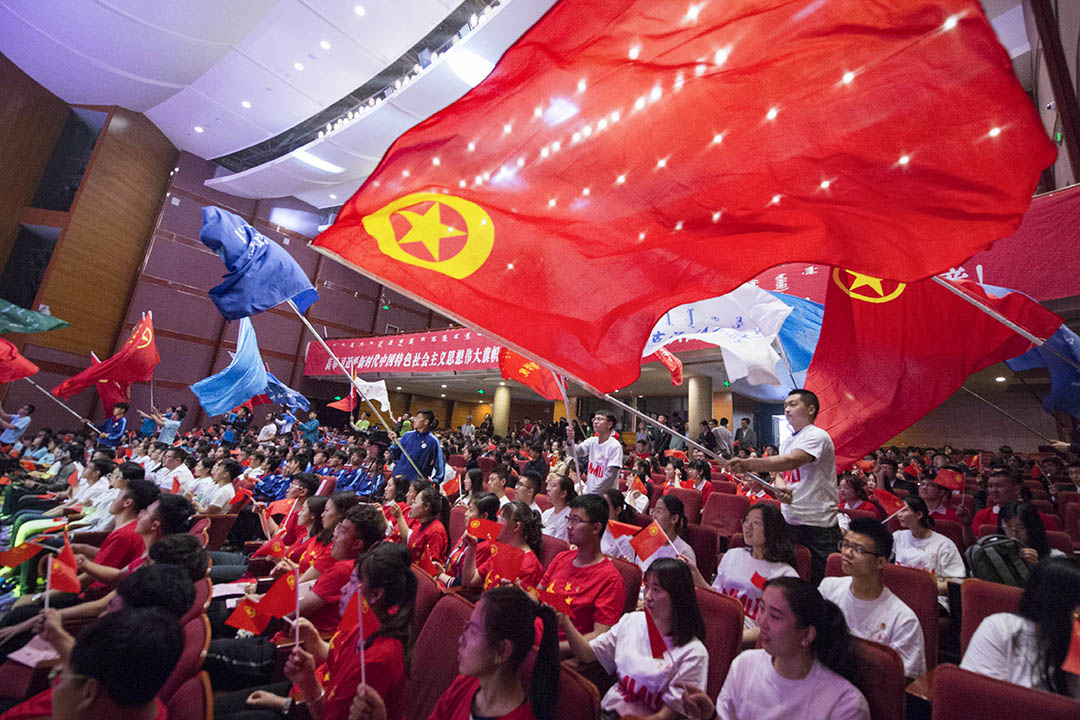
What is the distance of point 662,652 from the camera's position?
160 centimetres

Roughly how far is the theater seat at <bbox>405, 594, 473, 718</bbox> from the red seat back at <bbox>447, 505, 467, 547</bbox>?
1.87 meters

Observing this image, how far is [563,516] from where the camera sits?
356 cm

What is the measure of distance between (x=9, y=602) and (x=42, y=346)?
35.0ft

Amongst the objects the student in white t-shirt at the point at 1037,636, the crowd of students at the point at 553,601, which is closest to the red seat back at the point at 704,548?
the crowd of students at the point at 553,601

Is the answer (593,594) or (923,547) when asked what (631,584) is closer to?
(593,594)

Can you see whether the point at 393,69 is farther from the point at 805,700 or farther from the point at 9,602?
the point at 805,700

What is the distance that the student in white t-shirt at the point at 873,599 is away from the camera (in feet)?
5.96

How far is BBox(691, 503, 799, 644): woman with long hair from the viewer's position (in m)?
2.17

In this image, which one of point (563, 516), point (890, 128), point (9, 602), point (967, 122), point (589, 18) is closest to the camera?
point (967, 122)

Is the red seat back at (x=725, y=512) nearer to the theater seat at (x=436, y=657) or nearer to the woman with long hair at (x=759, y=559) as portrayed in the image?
the woman with long hair at (x=759, y=559)

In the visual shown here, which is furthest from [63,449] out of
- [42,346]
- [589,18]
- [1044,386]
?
[1044,386]

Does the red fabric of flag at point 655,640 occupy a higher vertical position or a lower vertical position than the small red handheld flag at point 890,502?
lower

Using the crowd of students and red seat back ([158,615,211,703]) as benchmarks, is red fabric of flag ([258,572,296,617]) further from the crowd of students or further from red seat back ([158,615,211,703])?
red seat back ([158,615,211,703])

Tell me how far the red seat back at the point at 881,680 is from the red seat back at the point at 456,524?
2759 millimetres
